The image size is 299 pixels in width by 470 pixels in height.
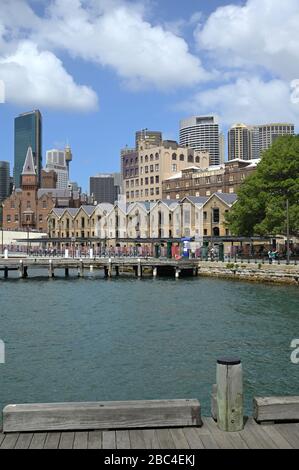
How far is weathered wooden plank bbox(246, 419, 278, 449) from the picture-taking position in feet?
26.9

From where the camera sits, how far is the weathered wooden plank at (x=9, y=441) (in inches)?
320

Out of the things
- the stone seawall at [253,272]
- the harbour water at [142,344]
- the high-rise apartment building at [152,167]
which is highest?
the high-rise apartment building at [152,167]

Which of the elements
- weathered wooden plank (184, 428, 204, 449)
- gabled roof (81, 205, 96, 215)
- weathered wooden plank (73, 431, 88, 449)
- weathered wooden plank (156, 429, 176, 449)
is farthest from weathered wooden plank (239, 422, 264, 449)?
gabled roof (81, 205, 96, 215)

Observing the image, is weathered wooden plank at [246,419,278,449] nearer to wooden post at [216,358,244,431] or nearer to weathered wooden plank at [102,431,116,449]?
wooden post at [216,358,244,431]

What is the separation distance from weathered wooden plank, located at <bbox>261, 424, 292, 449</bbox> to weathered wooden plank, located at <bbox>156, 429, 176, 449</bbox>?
1.61 meters

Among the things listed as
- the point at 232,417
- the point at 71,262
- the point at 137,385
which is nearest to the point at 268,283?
the point at 71,262

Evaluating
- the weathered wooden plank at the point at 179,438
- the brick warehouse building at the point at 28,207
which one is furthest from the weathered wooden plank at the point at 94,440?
the brick warehouse building at the point at 28,207

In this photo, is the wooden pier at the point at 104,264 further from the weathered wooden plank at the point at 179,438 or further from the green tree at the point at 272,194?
the weathered wooden plank at the point at 179,438

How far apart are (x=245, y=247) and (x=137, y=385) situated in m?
76.9

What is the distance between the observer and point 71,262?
7494 cm

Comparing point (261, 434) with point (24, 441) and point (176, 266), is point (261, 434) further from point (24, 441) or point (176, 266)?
point (176, 266)

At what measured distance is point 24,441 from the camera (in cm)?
830

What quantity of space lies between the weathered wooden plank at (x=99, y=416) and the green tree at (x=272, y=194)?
185 ft
